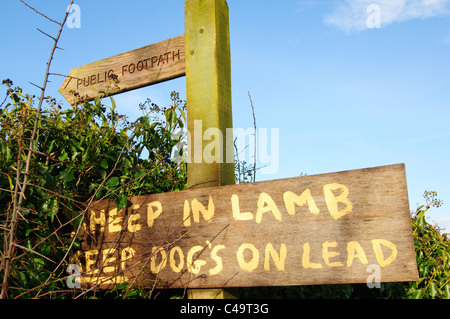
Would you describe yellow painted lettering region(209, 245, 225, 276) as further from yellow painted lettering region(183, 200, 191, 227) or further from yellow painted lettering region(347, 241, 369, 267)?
yellow painted lettering region(347, 241, 369, 267)

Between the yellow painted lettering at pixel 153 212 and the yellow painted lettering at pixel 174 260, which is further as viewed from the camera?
the yellow painted lettering at pixel 153 212

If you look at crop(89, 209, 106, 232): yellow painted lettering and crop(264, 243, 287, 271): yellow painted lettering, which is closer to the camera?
crop(264, 243, 287, 271): yellow painted lettering

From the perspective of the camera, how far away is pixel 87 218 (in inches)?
89.0

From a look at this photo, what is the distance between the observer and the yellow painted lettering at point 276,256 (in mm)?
1723

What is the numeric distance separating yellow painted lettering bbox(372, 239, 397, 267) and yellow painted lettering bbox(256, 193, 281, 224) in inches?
16.2

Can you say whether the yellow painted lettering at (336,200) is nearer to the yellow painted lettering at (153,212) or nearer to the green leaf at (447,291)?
the yellow painted lettering at (153,212)

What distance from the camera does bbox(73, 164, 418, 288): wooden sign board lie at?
1.59 m

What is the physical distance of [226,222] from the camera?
6.11 feet

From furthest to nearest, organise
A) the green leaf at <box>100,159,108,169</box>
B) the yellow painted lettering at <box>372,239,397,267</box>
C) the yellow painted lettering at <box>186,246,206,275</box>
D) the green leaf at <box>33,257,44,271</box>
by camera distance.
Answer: the green leaf at <box>100,159,108,169</box> → the green leaf at <box>33,257,44,271</box> → the yellow painted lettering at <box>186,246,206,275</box> → the yellow painted lettering at <box>372,239,397,267</box>

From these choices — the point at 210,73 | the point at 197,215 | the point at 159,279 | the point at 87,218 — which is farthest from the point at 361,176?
the point at 87,218

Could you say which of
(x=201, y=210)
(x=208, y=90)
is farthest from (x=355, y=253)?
(x=208, y=90)

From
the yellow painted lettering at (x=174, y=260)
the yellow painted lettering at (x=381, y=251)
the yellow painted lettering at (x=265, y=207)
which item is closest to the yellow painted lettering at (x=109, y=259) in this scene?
the yellow painted lettering at (x=174, y=260)

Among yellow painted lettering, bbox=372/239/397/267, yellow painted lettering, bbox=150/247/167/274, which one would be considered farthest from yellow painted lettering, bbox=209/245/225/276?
yellow painted lettering, bbox=372/239/397/267

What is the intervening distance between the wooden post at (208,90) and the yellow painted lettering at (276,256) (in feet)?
1.41
